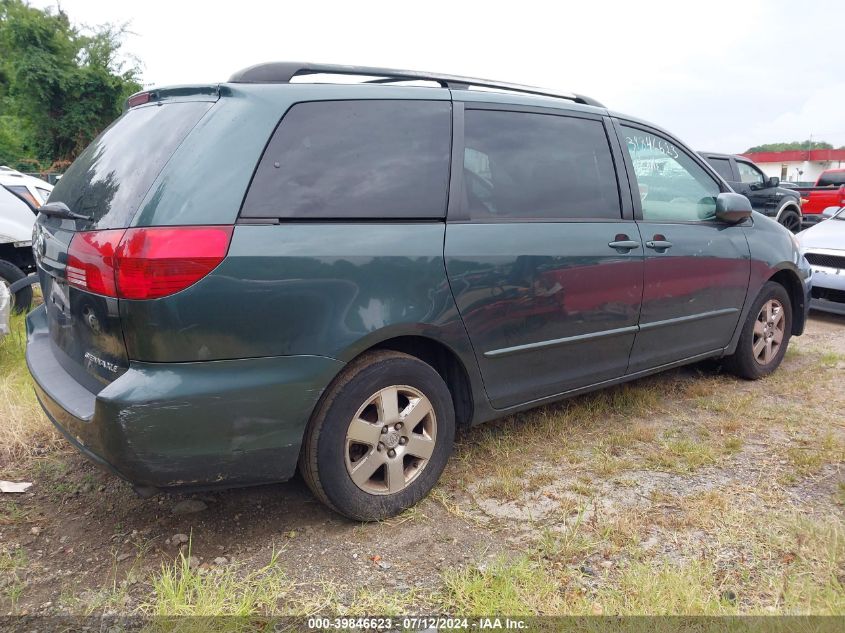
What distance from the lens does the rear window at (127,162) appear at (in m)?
2.30

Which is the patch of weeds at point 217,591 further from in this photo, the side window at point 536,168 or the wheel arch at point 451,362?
the side window at point 536,168

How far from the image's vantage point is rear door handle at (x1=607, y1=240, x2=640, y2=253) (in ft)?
11.1

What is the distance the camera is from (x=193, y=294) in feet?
7.11

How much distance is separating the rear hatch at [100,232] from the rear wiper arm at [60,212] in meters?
0.01

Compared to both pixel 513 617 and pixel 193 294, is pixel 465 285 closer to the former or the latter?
pixel 193 294

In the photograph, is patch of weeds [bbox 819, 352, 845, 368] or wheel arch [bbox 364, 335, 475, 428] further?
patch of weeds [bbox 819, 352, 845, 368]

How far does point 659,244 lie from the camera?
11.9 ft

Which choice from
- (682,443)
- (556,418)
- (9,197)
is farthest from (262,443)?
(9,197)

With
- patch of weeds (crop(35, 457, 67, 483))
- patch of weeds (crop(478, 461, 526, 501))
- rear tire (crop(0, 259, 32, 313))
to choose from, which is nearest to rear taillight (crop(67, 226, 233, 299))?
patch of weeds (crop(35, 457, 67, 483))

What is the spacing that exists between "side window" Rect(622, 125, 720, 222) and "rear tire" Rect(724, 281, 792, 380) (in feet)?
2.74

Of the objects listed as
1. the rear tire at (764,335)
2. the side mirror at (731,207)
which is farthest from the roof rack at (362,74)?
the rear tire at (764,335)

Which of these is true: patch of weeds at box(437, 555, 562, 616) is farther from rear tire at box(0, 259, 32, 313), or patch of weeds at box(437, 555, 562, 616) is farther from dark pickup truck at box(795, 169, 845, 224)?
dark pickup truck at box(795, 169, 845, 224)

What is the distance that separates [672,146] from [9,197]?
5904 mm

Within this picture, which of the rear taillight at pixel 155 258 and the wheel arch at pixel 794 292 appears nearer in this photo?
the rear taillight at pixel 155 258
